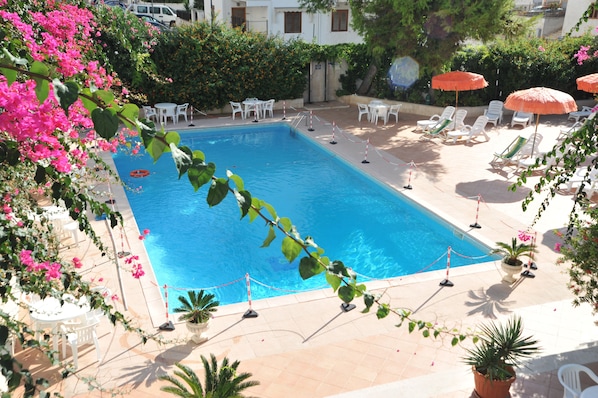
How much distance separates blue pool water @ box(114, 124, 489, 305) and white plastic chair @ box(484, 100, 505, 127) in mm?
7020

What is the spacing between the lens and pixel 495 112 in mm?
20766

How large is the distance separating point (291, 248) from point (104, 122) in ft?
2.67

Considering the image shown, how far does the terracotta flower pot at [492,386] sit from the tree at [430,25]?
1497cm

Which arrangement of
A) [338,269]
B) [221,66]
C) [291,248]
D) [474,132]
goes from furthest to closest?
[221,66]
[474,132]
[338,269]
[291,248]

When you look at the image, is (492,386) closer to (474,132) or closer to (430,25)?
(474,132)

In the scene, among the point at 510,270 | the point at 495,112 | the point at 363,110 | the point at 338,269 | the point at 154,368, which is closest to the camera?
the point at 338,269

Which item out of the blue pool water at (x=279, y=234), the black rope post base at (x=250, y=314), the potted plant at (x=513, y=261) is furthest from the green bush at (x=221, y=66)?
the potted plant at (x=513, y=261)

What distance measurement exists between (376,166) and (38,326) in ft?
34.9

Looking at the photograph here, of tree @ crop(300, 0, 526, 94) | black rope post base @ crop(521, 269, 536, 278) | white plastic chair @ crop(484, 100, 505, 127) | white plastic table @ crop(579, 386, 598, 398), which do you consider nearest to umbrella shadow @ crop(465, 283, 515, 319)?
black rope post base @ crop(521, 269, 536, 278)

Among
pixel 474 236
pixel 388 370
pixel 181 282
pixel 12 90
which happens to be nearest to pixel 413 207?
pixel 474 236

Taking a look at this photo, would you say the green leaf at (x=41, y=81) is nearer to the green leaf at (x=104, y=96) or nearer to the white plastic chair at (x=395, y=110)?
the green leaf at (x=104, y=96)

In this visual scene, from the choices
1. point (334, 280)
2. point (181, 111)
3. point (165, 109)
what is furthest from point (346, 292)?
point (181, 111)

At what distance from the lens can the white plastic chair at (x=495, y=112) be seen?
20438 mm

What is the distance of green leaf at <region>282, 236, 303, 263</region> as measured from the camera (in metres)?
2.11
